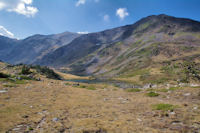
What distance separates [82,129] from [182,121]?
8.57 metres

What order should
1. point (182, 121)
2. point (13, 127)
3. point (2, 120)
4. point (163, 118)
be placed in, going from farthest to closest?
point (163, 118) → point (182, 121) → point (2, 120) → point (13, 127)

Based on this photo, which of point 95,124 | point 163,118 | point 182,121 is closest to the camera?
point 95,124

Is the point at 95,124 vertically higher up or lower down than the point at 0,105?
lower down

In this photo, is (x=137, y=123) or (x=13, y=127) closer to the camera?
(x=13, y=127)

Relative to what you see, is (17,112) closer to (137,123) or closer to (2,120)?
(2,120)

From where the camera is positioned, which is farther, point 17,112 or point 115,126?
point 17,112

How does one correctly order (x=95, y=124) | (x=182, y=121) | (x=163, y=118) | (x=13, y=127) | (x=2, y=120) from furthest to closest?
1. (x=163, y=118)
2. (x=182, y=121)
3. (x=95, y=124)
4. (x=2, y=120)
5. (x=13, y=127)

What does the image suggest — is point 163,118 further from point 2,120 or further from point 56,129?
point 2,120

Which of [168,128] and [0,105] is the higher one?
[0,105]

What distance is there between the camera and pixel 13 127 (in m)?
8.12

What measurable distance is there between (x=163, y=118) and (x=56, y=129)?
9.55m

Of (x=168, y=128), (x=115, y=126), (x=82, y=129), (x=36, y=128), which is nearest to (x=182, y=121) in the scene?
(x=168, y=128)

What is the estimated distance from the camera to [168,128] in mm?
9062

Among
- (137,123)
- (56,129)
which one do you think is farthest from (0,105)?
(137,123)
